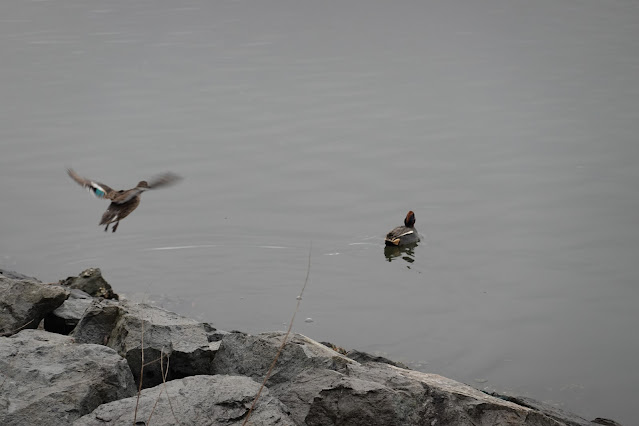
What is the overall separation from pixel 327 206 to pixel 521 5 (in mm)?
23364

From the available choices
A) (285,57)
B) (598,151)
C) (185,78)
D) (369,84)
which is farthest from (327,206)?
(285,57)

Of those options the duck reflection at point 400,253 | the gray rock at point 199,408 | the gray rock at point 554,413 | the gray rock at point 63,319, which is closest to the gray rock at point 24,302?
the gray rock at point 63,319

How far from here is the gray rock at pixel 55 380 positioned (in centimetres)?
462

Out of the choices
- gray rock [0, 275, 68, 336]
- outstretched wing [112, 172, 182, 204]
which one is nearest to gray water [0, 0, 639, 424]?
outstretched wing [112, 172, 182, 204]

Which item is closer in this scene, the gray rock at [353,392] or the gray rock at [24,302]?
the gray rock at [353,392]

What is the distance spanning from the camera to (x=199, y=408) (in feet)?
14.7

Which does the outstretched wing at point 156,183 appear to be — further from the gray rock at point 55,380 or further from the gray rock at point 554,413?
the gray rock at point 554,413

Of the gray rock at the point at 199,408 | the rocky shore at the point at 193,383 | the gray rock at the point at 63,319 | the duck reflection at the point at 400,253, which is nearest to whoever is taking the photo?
the gray rock at the point at 199,408

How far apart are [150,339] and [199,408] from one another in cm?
144

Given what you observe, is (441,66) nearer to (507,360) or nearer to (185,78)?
(185,78)

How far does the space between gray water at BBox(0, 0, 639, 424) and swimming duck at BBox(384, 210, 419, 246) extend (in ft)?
0.72

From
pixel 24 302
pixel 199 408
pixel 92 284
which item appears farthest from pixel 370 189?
pixel 199 408

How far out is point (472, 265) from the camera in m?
10.9

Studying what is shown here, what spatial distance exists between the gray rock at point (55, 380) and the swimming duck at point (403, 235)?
6587 millimetres
